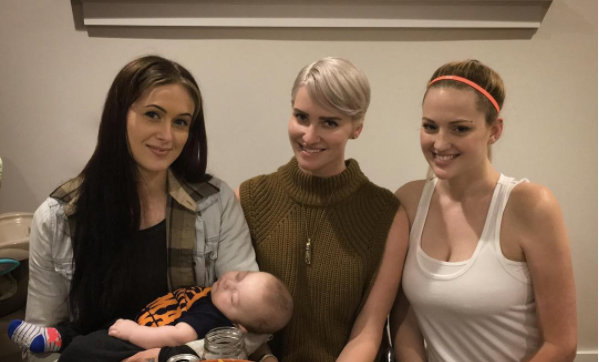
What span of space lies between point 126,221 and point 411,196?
0.88m

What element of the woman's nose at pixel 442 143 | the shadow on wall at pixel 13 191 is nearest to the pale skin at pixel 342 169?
the woman's nose at pixel 442 143

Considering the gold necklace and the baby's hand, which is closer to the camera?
the baby's hand

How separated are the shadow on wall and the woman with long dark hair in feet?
3.14

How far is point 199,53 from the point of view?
207cm

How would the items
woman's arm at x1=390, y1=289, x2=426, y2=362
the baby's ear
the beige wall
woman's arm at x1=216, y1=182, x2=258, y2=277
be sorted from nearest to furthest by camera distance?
the baby's ear < woman's arm at x1=216, y1=182, x2=258, y2=277 < woman's arm at x1=390, y1=289, x2=426, y2=362 < the beige wall

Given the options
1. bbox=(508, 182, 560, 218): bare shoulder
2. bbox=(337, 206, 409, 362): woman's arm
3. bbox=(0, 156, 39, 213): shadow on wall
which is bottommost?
bbox=(337, 206, 409, 362): woman's arm

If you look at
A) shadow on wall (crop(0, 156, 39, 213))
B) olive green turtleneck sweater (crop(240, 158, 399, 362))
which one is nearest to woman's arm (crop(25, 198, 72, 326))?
olive green turtleneck sweater (crop(240, 158, 399, 362))

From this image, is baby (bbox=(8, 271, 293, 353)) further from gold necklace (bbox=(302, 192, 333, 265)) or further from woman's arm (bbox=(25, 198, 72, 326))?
gold necklace (bbox=(302, 192, 333, 265))

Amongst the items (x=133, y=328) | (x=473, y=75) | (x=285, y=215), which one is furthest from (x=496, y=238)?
(x=133, y=328)

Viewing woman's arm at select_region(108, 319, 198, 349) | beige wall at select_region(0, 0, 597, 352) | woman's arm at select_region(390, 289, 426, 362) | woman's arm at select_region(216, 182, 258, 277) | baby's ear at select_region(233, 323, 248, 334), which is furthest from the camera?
beige wall at select_region(0, 0, 597, 352)

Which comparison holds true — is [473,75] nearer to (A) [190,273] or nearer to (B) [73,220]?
(A) [190,273]

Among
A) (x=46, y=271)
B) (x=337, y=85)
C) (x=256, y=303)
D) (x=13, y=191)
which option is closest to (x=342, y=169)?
(x=337, y=85)

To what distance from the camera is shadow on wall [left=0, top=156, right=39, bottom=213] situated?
211cm

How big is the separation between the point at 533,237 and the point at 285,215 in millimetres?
714
